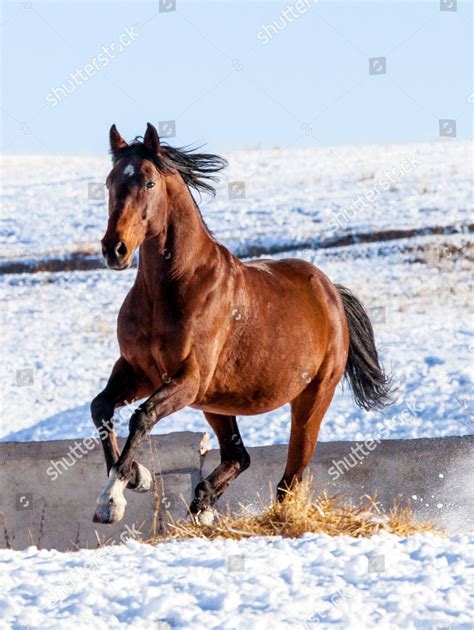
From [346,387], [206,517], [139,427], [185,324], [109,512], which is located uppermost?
[185,324]

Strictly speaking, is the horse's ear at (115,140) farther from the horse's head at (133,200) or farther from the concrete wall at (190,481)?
the concrete wall at (190,481)

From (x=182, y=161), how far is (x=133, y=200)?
2.01ft

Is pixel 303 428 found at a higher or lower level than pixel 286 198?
lower

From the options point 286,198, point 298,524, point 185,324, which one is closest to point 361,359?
point 298,524

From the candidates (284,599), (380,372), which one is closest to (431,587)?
(284,599)

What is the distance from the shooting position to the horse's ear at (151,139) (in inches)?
211

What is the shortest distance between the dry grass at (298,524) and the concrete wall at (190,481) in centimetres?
137

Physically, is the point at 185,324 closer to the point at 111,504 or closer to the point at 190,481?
the point at 111,504

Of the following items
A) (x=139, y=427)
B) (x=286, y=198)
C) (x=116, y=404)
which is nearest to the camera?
(x=139, y=427)

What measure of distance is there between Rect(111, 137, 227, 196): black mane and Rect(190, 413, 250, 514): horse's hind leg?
1.39 meters

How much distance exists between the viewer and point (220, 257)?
573cm

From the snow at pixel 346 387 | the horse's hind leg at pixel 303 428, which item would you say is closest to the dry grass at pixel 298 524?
the horse's hind leg at pixel 303 428

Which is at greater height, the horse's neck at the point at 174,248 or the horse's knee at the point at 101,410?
the horse's neck at the point at 174,248

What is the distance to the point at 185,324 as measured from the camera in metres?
5.40
